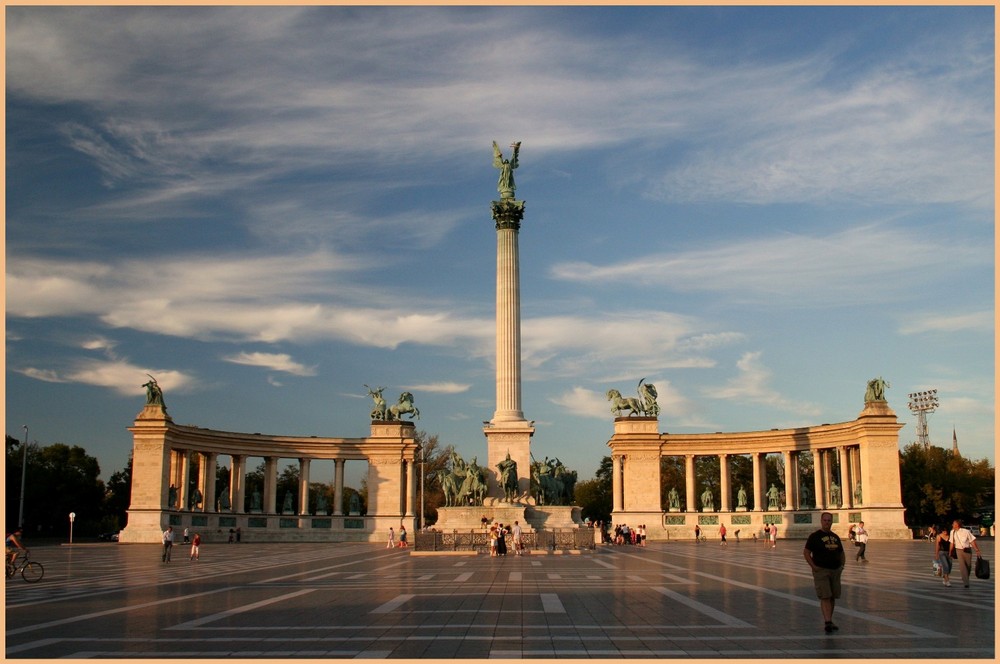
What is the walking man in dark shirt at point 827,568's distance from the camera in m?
16.9

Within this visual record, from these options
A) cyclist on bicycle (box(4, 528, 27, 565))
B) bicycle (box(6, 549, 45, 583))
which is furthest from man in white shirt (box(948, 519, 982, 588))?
cyclist on bicycle (box(4, 528, 27, 565))

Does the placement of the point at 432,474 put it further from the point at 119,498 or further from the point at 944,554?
the point at 944,554

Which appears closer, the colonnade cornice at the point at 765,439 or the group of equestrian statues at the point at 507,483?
the group of equestrian statues at the point at 507,483

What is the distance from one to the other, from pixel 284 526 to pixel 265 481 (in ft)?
16.9

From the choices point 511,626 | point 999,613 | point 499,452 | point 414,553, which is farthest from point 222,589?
point 499,452

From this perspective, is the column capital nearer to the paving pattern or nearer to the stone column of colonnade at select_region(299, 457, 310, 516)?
the stone column of colonnade at select_region(299, 457, 310, 516)

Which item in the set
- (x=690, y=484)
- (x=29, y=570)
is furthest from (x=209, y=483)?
(x=29, y=570)

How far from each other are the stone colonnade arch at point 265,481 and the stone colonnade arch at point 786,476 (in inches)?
853

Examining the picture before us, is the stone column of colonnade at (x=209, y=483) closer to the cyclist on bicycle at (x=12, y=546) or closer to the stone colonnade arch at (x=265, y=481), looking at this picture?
the stone colonnade arch at (x=265, y=481)

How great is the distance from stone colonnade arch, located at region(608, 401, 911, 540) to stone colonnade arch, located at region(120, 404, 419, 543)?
71.0 ft

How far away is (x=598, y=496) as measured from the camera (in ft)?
447

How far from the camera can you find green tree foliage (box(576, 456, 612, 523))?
13300cm

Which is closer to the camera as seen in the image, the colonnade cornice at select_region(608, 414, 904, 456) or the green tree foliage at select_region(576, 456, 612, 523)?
the colonnade cornice at select_region(608, 414, 904, 456)

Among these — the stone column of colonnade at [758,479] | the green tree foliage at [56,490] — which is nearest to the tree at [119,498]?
the green tree foliage at [56,490]
